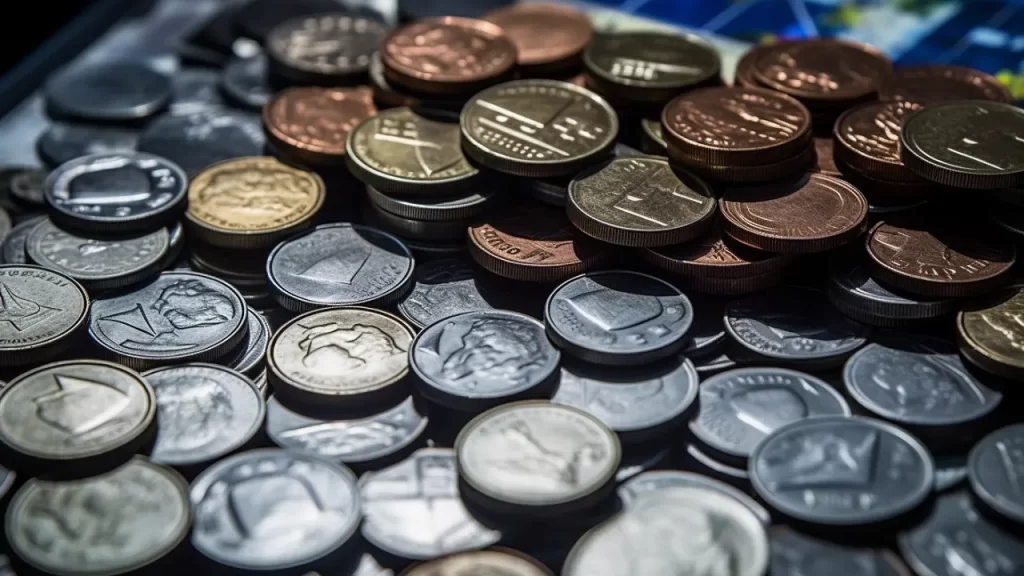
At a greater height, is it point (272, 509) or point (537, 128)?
point (537, 128)

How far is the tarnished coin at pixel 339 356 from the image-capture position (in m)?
2.83

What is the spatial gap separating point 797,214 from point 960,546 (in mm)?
1132

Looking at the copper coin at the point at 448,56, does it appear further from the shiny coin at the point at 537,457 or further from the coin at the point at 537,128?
the shiny coin at the point at 537,457

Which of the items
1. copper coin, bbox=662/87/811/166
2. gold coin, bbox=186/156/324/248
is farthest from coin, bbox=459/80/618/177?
gold coin, bbox=186/156/324/248

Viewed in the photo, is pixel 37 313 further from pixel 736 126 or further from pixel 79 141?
pixel 736 126

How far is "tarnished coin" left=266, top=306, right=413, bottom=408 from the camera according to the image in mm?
2834

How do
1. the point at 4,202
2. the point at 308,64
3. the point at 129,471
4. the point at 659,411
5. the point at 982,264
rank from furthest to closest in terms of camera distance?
the point at 308,64 < the point at 4,202 < the point at 982,264 < the point at 659,411 < the point at 129,471

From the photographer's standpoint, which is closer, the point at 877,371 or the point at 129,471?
the point at 129,471

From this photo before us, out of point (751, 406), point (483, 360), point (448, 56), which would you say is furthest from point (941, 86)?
point (483, 360)

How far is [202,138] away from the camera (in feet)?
13.3

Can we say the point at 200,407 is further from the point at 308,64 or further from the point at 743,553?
the point at 308,64

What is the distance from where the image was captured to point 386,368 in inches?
115

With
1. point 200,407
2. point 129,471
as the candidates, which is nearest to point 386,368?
point 200,407

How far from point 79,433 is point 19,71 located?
2.63 meters
